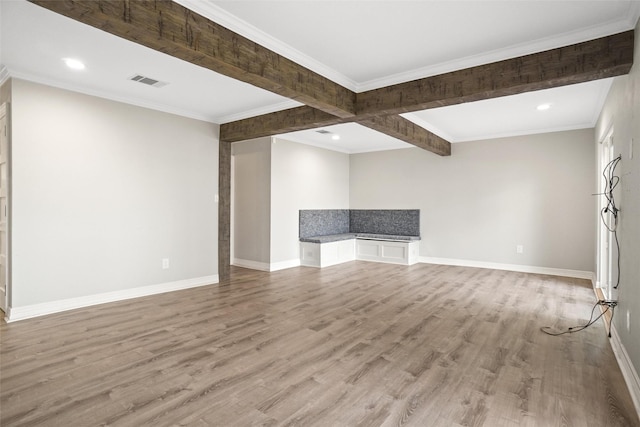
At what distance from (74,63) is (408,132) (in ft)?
13.4

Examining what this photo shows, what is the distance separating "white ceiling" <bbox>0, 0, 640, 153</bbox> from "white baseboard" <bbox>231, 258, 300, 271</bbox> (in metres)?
3.04

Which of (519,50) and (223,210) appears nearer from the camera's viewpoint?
(519,50)

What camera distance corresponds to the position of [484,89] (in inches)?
120

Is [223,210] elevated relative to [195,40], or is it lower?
lower

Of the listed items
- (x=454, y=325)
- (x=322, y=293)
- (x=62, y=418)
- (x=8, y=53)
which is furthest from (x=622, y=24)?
(x=8, y=53)

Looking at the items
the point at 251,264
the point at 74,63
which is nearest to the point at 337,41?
the point at 74,63

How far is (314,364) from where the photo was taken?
257 centimetres

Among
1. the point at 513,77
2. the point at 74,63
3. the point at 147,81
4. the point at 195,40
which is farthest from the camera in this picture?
the point at 147,81

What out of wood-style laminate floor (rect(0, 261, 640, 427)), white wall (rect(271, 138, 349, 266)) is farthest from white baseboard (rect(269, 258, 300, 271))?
wood-style laminate floor (rect(0, 261, 640, 427))

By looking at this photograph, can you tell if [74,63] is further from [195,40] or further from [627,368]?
[627,368]

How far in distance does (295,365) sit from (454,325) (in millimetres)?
1738

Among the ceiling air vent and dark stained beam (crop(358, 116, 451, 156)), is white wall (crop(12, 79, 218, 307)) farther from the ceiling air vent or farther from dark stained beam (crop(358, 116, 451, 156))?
dark stained beam (crop(358, 116, 451, 156))

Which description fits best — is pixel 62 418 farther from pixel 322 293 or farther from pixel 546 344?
pixel 546 344

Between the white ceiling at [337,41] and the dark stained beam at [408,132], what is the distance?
2.46ft
